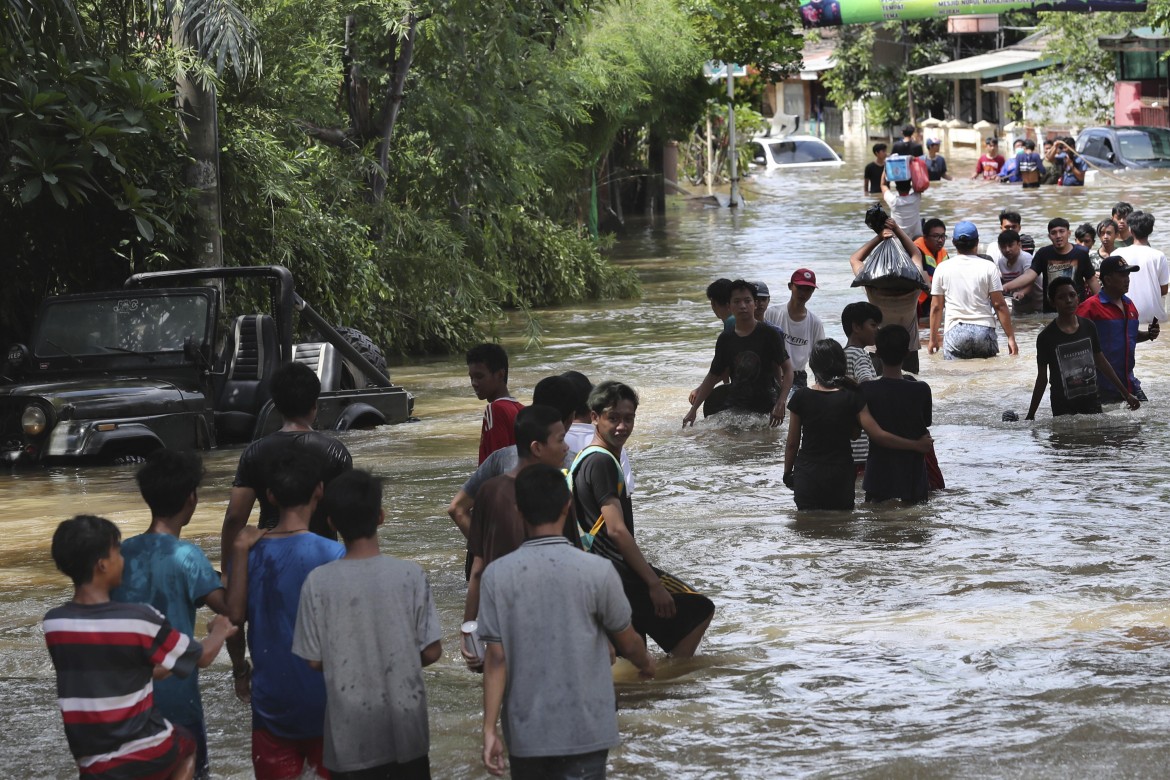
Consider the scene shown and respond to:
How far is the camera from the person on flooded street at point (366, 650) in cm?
458

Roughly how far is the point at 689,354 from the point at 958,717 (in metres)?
11.7

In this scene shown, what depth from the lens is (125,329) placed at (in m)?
12.0

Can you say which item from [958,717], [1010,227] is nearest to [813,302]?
[1010,227]

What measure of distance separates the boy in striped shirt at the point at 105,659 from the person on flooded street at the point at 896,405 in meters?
5.35

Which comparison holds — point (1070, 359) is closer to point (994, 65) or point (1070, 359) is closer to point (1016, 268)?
point (1016, 268)

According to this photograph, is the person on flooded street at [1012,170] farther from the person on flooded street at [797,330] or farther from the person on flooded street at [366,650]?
the person on flooded street at [366,650]

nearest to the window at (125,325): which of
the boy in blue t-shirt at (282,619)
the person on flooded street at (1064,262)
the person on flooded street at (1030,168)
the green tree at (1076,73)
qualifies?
the boy in blue t-shirt at (282,619)

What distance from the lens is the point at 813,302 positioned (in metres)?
21.3

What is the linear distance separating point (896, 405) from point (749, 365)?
2881 millimetres

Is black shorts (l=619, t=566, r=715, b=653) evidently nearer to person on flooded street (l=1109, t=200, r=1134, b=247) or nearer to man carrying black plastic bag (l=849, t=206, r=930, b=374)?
man carrying black plastic bag (l=849, t=206, r=930, b=374)

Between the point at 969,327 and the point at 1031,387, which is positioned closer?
the point at 1031,387

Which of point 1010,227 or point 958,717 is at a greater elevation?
point 1010,227

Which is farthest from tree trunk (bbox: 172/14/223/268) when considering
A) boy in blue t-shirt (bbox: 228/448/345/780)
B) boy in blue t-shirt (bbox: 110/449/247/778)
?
boy in blue t-shirt (bbox: 228/448/345/780)

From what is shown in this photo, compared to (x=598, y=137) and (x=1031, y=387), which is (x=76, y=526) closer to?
(x=1031, y=387)
